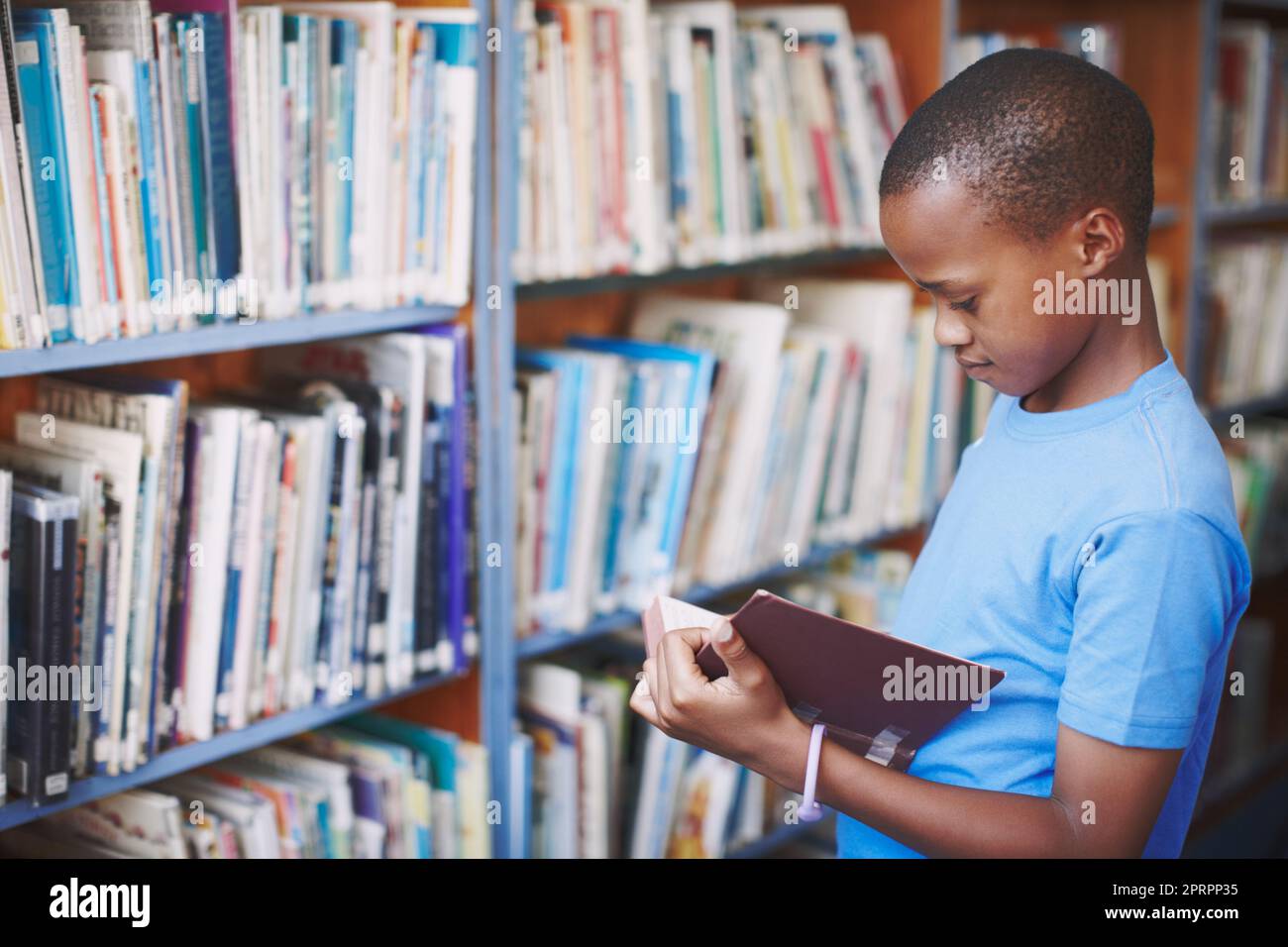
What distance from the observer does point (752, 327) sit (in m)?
1.79

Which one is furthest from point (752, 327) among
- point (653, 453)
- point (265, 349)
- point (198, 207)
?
point (198, 207)

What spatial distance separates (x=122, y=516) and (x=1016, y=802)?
2.71 ft

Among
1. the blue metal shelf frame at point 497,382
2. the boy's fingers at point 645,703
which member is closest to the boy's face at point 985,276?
the boy's fingers at point 645,703

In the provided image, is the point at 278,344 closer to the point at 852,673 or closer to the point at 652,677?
the point at 652,677

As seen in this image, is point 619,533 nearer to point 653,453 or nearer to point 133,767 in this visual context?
point 653,453

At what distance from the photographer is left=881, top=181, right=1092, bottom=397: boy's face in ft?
3.09

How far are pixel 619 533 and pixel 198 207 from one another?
2.28 ft

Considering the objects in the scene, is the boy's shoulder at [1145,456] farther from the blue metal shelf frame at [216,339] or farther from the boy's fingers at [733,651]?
the blue metal shelf frame at [216,339]

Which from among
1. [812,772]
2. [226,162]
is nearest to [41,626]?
[226,162]

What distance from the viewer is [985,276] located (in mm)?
954

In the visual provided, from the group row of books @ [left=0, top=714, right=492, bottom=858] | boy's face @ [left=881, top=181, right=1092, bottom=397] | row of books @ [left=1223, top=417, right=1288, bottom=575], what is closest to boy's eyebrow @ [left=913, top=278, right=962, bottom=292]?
boy's face @ [left=881, top=181, right=1092, bottom=397]

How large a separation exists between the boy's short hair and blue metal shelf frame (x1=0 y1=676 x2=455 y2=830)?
833 mm

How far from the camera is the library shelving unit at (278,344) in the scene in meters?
1.16
